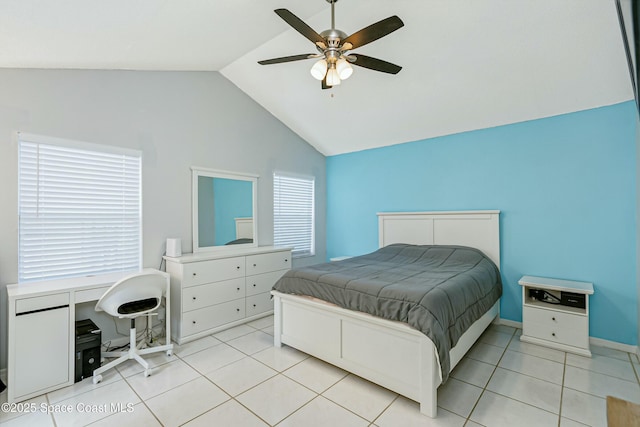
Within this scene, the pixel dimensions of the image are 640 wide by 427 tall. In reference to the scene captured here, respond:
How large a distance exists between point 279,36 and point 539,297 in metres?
3.78

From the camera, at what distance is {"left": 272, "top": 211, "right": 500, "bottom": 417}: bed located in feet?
6.42

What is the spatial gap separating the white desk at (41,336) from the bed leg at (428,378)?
8.64 feet

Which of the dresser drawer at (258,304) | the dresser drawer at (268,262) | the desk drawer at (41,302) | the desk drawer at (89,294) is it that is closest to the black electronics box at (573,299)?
the dresser drawer at (268,262)

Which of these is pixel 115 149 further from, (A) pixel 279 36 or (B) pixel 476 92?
(B) pixel 476 92

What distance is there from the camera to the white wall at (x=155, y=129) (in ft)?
7.80

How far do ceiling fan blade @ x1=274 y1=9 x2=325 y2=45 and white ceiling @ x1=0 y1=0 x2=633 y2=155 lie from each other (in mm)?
688

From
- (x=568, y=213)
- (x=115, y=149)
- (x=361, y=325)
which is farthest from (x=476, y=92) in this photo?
(x=115, y=149)

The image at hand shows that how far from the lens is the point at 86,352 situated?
239cm

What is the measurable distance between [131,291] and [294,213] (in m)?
2.74

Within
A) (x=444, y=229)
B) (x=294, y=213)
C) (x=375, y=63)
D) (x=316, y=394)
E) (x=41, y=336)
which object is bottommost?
(x=316, y=394)

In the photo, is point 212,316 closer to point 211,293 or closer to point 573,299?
point 211,293

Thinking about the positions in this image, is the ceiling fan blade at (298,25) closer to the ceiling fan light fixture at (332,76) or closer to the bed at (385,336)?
the ceiling fan light fixture at (332,76)

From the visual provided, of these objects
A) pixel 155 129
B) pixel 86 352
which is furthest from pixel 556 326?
pixel 155 129

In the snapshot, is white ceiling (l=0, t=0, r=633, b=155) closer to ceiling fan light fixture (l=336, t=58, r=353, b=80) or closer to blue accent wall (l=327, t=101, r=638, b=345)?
blue accent wall (l=327, t=101, r=638, b=345)
